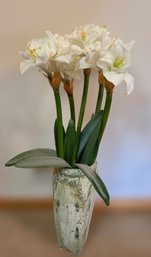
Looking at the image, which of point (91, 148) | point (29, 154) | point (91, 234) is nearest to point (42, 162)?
point (29, 154)

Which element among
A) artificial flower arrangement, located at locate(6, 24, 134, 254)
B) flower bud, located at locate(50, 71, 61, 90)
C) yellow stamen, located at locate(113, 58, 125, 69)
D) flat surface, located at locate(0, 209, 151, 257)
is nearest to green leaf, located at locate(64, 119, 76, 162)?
artificial flower arrangement, located at locate(6, 24, 134, 254)

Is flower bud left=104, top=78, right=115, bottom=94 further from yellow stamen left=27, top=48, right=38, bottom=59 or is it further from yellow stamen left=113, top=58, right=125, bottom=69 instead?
yellow stamen left=27, top=48, right=38, bottom=59

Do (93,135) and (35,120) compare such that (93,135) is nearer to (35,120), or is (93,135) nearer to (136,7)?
(35,120)

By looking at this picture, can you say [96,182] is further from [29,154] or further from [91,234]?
[91,234]

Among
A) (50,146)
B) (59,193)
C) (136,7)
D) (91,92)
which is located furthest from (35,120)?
(136,7)

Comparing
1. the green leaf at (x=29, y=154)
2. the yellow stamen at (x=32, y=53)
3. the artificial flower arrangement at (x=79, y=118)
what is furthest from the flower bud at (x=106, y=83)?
the green leaf at (x=29, y=154)

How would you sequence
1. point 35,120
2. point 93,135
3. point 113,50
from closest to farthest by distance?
point 113,50 → point 93,135 → point 35,120

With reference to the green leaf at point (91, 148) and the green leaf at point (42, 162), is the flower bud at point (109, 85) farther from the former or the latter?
the green leaf at point (42, 162)
